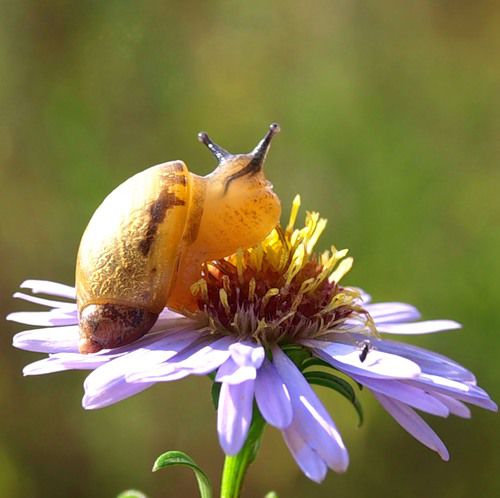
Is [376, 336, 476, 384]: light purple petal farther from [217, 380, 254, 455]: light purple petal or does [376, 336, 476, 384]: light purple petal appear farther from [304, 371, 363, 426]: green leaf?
[217, 380, 254, 455]: light purple petal

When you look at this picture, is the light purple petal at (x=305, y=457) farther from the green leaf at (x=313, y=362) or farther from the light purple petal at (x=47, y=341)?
the light purple petal at (x=47, y=341)

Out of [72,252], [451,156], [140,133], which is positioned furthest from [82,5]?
[451,156]

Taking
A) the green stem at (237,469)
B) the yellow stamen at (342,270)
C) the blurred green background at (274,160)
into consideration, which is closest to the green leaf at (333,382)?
the green stem at (237,469)

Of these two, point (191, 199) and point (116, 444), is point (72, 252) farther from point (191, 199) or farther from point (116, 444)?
point (191, 199)

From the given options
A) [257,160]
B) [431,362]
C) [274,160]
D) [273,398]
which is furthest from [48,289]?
[274,160]

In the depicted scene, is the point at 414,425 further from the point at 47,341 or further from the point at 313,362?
the point at 47,341

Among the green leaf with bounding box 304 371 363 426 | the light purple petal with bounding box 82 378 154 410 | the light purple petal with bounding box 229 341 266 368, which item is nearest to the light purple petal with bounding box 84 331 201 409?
the light purple petal with bounding box 82 378 154 410
